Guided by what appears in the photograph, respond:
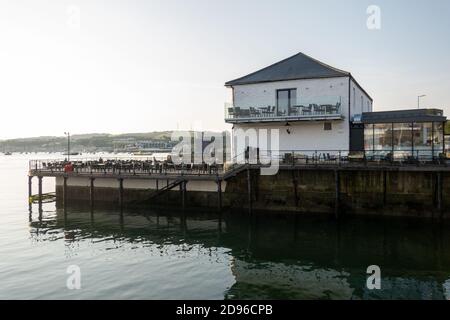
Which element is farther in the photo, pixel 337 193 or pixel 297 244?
pixel 337 193

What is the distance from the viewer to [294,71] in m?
32.9

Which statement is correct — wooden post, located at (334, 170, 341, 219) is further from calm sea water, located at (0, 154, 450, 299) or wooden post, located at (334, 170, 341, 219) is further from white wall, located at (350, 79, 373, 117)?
white wall, located at (350, 79, 373, 117)

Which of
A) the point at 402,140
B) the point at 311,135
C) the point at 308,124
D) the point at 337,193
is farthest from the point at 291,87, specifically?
the point at 337,193

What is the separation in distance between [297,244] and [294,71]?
16.2 metres

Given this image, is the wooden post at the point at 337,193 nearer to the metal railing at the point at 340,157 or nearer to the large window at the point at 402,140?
the metal railing at the point at 340,157

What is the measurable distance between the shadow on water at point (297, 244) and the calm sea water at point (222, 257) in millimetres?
50

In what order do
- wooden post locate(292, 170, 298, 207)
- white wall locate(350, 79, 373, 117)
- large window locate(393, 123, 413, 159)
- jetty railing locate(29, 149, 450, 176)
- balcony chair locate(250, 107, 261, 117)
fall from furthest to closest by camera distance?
white wall locate(350, 79, 373, 117)
balcony chair locate(250, 107, 261, 117)
wooden post locate(292, 170, 298, 207)
large window locate(393, 123, 413, 159)
jetty railing locate(29, 149, 450, 176)

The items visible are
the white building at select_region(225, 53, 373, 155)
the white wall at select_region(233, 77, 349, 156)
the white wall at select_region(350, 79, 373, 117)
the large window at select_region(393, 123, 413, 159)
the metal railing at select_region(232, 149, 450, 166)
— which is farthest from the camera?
the white wall at select_region(350, 79, 373, 117)

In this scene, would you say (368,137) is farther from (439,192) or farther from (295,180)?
(439,192)

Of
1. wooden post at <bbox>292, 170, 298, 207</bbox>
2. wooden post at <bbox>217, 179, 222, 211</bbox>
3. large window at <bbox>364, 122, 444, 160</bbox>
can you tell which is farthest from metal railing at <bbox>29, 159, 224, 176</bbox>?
large window at <bbox>364, 122, 444, 160</bbox>

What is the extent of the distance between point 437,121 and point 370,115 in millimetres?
4753

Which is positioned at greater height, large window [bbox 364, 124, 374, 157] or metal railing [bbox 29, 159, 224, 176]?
large window [bbox 364, 124, 374, 157]

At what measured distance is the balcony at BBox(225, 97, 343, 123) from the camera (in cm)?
3011
